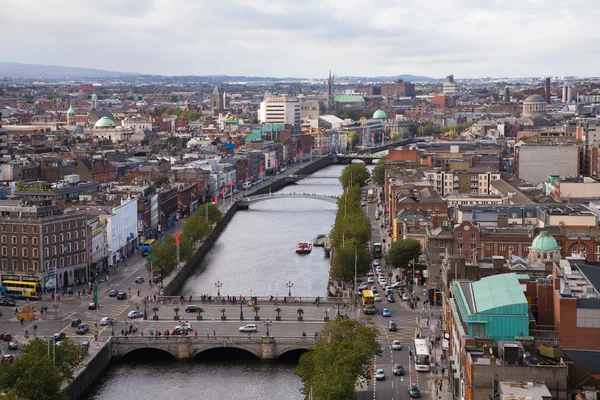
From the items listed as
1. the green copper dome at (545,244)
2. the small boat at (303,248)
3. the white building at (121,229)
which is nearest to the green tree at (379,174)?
the small boat at (303,248)

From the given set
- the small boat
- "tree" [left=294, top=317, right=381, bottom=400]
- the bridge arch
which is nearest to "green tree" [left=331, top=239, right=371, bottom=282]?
the bridge arch

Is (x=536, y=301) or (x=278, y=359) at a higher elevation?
(x=536, y=301)

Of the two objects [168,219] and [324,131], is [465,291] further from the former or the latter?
[324,131]

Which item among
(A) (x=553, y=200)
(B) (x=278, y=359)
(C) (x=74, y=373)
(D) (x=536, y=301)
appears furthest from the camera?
(A) (x=553, y=200)

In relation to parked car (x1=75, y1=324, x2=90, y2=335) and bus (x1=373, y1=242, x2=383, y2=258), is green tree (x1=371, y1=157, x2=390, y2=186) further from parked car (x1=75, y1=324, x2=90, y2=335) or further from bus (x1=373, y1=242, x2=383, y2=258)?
parked car (x1=75, y1=324, x2=90, y2=335)

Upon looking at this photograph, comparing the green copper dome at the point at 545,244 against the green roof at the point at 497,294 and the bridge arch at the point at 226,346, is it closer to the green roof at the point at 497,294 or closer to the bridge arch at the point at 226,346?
the green roof at the point at 497,294

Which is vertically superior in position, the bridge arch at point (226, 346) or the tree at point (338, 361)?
the tree at point (338, 361)

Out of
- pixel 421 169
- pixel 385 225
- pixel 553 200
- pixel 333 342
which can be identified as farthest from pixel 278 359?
pixel 421 169
